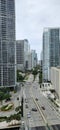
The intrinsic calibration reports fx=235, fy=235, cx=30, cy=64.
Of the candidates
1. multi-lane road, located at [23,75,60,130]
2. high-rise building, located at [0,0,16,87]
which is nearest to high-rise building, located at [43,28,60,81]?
high-rise building, located at [0,0,16,87]

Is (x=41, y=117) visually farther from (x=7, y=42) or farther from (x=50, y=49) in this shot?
(x=50, y=49)

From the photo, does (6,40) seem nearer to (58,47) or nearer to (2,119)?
(58,47)

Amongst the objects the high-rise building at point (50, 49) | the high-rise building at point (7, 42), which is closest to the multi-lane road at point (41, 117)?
the high-rise building at point (7, 42)

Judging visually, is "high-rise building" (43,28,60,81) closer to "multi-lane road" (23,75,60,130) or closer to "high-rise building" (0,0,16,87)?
"high-rise building" (0,0,16,87)

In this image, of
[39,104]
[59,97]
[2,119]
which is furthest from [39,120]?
[59,97]

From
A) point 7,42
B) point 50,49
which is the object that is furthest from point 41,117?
point 50,49

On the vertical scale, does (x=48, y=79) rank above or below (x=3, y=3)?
below

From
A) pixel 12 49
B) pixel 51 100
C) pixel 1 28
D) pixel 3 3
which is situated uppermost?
pixel 3 3
